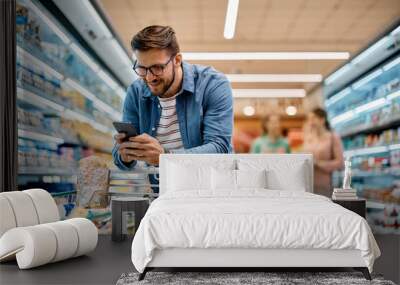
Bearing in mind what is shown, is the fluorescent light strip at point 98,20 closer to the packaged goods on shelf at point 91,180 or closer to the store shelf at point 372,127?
the packaged goods on shelf at point 91,180

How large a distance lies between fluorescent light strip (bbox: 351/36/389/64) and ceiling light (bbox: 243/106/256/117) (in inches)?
47.4

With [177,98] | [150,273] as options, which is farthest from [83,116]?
[150,273]

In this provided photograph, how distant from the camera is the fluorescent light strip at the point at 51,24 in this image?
6.14 m

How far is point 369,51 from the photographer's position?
20.8 feet

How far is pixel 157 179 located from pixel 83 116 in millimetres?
1039

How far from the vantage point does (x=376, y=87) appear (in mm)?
6352

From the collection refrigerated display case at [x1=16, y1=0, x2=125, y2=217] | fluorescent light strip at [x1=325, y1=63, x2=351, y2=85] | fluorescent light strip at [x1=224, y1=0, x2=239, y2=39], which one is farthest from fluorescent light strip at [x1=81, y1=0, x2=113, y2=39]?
fluorescent light strip at [x1=325, y1=63, x2=351, y2=85]

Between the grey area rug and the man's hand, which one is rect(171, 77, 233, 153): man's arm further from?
the grey area rug

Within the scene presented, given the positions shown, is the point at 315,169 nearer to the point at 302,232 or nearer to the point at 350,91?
the point at 350,91

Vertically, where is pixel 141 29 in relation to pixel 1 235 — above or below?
above

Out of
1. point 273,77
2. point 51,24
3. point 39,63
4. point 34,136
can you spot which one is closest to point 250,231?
point 273,77

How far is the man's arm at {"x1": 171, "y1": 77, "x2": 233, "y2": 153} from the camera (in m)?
6.09

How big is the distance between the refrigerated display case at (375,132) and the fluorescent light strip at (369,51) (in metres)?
0.02

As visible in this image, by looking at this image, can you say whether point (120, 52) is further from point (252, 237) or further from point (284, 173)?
point (252, 237)
